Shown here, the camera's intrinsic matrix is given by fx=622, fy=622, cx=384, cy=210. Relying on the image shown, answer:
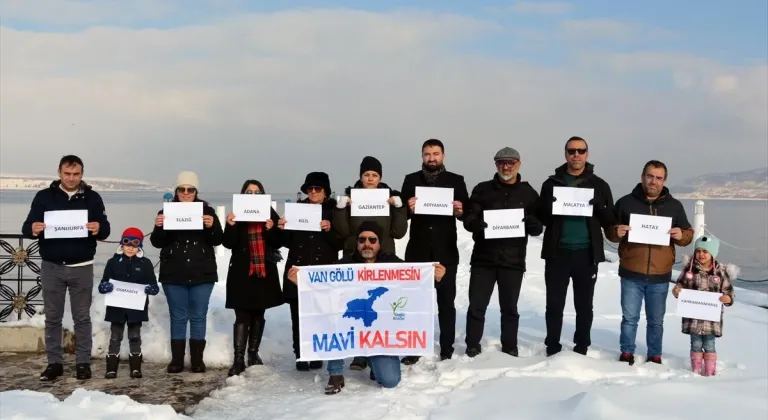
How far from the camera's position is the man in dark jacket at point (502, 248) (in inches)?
271

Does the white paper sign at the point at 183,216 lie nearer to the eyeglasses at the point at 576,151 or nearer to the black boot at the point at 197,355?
the black boot at the point at 197,355

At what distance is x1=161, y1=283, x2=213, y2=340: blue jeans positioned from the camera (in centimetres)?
691

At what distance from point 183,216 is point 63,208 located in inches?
48.3

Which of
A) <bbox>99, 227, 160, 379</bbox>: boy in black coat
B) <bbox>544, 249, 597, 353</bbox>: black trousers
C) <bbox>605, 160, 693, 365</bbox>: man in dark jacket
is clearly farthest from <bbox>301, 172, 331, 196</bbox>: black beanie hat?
<bbox>605, 160, 693, 365</bbox>: man in dark jacket

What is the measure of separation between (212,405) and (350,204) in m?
2.45

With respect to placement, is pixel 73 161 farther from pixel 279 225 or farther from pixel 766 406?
pixel 766 406

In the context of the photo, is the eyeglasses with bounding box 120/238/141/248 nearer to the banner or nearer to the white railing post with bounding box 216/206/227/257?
the banner

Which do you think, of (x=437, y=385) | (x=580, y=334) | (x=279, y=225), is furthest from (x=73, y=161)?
(x=580, y=334)

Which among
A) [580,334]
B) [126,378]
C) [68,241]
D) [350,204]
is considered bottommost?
[126,378]

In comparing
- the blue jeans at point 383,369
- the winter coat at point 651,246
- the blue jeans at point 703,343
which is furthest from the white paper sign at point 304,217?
the blue jeans at point 703,343

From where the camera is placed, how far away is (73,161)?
6.52 metres

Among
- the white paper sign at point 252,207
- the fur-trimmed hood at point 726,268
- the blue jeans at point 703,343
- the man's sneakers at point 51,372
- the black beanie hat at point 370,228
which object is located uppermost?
the white paper sign at point 252,207

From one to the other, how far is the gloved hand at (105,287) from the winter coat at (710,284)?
608 cm

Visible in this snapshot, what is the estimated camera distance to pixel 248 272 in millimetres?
6949
